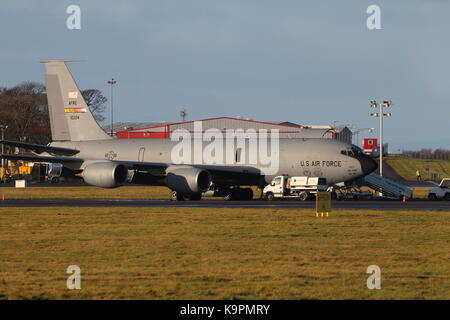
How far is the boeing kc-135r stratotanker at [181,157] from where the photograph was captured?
58256 millimetres

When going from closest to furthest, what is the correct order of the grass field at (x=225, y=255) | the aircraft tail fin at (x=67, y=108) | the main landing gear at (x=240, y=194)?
the grass field at (x=225, y=255) → the main landing gear at (x=240, y=194) → the aircraft tail fin at (x=67, y=108)

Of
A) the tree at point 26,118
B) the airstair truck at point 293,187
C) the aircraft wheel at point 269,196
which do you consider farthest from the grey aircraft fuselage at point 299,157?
the tree at point 26,118

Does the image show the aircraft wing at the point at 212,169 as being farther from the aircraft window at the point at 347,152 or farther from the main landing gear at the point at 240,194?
the aircraft window at the point at 347,152

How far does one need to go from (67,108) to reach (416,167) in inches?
5116

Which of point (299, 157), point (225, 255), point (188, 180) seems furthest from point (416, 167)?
point (225, 255)

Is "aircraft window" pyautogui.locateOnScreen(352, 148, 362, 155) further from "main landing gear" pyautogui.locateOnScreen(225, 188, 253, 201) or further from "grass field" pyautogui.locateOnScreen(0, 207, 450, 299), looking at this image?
"grass field" pyautogui.locateOnScreen(0, 207, 450, 299)

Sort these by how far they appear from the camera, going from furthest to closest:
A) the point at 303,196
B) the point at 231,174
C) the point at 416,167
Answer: the point at 416,167 < the point at 231,174 < the point at 303,196

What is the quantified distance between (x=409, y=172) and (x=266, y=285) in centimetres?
15858

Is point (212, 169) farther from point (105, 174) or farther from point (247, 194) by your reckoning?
point (105, 174)

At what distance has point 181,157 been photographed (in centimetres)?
6319

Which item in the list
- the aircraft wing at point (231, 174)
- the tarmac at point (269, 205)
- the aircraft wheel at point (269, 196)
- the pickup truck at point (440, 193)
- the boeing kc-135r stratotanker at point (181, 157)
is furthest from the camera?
the pickup truck at point (440, 193)

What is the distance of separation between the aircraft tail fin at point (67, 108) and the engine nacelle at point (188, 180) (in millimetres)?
12352

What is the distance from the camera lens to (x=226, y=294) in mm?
17844

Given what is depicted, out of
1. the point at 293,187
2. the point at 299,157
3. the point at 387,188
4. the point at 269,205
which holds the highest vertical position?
the point at 299,157
